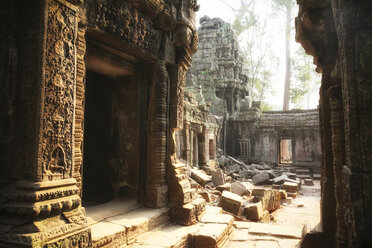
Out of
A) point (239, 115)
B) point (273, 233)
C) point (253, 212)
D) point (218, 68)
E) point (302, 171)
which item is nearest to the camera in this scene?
point (273, 233)

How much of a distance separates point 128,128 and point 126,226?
1.85m

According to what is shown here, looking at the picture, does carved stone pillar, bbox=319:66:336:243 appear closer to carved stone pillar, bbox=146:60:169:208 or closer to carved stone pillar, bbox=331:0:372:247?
carved stone pillar, bbox=331:0:372:247

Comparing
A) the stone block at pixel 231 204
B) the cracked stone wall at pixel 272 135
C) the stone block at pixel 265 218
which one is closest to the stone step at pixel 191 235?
the stone block at pixel 231 204

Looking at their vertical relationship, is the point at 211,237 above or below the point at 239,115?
below

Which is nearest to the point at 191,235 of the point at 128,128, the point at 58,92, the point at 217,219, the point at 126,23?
the point at 217,219

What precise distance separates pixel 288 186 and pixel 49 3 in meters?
10.0

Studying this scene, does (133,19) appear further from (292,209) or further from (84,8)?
(292,209)

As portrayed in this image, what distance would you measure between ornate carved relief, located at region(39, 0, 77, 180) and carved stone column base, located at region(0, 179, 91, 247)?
0.16 m

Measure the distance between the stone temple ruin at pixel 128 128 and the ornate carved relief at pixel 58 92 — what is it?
0.01m

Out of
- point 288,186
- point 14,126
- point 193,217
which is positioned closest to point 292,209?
point 288,186

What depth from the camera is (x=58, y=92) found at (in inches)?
88.7

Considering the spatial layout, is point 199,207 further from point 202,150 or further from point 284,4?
point 284,4

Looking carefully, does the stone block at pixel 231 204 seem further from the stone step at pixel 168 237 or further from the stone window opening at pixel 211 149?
the stone window opening at pixel 211 149

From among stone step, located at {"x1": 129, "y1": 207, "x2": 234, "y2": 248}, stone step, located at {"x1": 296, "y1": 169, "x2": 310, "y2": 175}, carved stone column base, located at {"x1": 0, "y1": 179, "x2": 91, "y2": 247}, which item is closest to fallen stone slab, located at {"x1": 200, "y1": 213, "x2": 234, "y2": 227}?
stone step, located at {"x1": 129, "y1": 207, "x2": 234, "y2": 248}
